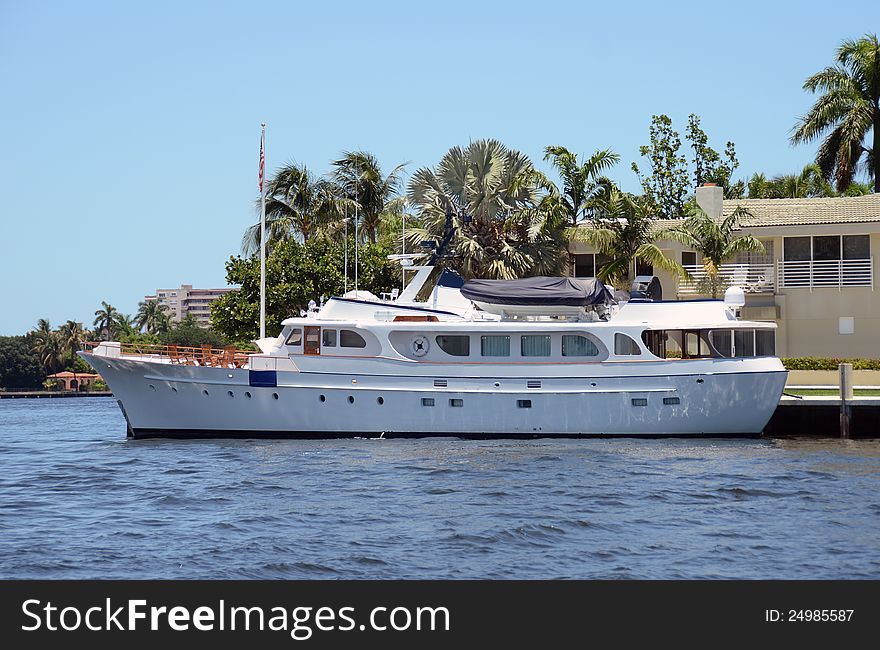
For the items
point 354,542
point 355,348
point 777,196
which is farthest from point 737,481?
point 777,196

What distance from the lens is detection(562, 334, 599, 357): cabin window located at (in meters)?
28.8

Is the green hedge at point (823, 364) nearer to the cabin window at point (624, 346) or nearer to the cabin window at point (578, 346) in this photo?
the cabin window at point (624, 346)

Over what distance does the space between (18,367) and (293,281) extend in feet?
Result: 246

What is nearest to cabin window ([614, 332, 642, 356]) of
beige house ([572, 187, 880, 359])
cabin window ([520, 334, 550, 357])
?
cabin window ([520, 334, 550, 357])

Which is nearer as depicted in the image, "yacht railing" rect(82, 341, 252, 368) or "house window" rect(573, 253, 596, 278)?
"yacht railing" rect(82, 341, 252, 368)

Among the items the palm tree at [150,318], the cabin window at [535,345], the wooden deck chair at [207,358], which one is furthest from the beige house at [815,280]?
the palm tree at [150,318]

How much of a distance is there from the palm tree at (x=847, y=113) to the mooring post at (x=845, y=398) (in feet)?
68.1

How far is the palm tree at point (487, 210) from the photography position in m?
41.2

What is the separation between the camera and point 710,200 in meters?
44.2

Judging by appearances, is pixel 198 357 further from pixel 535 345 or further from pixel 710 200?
pixel 710 200

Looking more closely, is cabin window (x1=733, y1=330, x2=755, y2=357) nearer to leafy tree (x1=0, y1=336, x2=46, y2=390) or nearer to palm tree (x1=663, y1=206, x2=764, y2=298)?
palm tree (x1=663, y1=206, x2=764, y2=298)

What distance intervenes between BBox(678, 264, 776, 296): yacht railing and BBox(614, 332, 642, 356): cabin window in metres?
12.5
